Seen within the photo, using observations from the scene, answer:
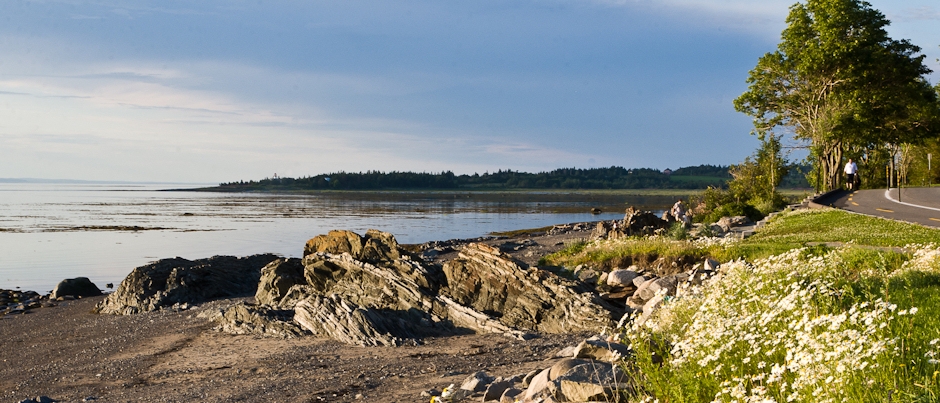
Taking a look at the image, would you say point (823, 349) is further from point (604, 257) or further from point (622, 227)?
point (622, 227)

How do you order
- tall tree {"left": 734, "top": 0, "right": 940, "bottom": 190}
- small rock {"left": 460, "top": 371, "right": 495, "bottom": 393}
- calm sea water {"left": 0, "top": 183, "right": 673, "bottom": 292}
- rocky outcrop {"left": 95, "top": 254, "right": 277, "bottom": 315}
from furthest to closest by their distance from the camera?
1. tall tree {"left": 734, "top": 0, "right": 940, "bottom": 190}
2. calm sea water {"left": 0, "top": 183, "right": 673, "bottom": 292}
3. rocky outcrop {"left": 95, "top": 254, "right": 277, "bottom": 315}
4. small rock {"left": 460, "top": 371, "right": 495, "bottom": 393}

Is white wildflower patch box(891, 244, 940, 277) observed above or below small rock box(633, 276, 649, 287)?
above

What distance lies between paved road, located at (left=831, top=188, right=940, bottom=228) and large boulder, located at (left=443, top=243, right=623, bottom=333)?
13947mm

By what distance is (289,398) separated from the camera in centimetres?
915

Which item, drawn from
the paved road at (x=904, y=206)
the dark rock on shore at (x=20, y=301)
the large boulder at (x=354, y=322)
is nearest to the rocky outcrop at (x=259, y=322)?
the large boulder at (x=354, y=322)

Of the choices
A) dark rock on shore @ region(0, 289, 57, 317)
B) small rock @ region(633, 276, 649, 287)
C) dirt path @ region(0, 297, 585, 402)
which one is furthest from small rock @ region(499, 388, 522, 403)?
dark rock on shore @ region(0, 289, 57, 317)

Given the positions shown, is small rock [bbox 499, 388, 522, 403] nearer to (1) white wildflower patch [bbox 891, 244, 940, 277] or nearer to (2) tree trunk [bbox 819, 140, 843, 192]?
(1) white wildflower patch [bbox 891, 244, 940, 277]

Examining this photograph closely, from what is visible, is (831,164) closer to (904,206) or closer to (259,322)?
(904,206)

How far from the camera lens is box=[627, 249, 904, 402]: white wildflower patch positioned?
4.56 metres

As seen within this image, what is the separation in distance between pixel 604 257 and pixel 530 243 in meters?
14.6

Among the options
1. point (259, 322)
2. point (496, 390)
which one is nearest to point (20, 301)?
point (259, 322)

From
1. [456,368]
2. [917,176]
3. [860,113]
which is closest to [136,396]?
[456,368]

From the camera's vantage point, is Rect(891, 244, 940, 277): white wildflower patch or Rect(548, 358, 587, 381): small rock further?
Rect(891, 244, 940, 277): white wildflower patch

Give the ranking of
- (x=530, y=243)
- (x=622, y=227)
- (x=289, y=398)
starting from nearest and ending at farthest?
(x=289, y=398)
(x=622, y=227)
(x=530, y=243)
